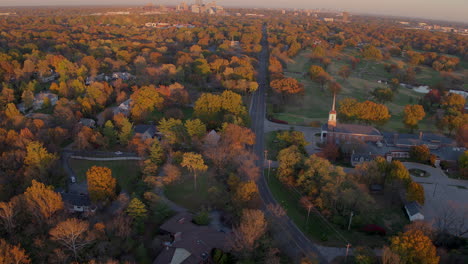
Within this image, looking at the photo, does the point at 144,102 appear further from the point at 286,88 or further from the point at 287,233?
the point at 287,233

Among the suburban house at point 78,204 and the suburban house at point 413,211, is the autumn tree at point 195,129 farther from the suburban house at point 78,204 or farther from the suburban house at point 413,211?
the suburban house at point 413,211

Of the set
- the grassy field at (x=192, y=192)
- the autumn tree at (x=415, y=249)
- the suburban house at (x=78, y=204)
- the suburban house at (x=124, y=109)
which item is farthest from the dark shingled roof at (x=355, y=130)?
the suburban house at (x=78, y=204)

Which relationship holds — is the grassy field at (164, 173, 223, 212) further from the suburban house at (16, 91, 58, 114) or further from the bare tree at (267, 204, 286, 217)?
the suburban house at (16, 91, 58, 114)

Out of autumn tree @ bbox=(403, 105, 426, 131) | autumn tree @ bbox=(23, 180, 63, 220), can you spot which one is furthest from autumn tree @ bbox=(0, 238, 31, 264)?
autumn tree @ bbox=(403, 105, 426, 131)

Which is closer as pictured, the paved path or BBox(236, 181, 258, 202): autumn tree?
BBox(236, 181, 258, 202): autumn tree

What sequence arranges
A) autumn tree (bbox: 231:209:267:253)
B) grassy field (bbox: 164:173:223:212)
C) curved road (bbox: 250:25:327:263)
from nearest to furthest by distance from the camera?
autumn tree (bbox: 231:209:267:253) → curved road (bbox: 250:25:327:263) → grassy field (bbox: 164:173:223:212)

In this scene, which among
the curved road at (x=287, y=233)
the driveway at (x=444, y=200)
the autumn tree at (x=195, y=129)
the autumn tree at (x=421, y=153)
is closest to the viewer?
the curved road at (x=287, y=233)
